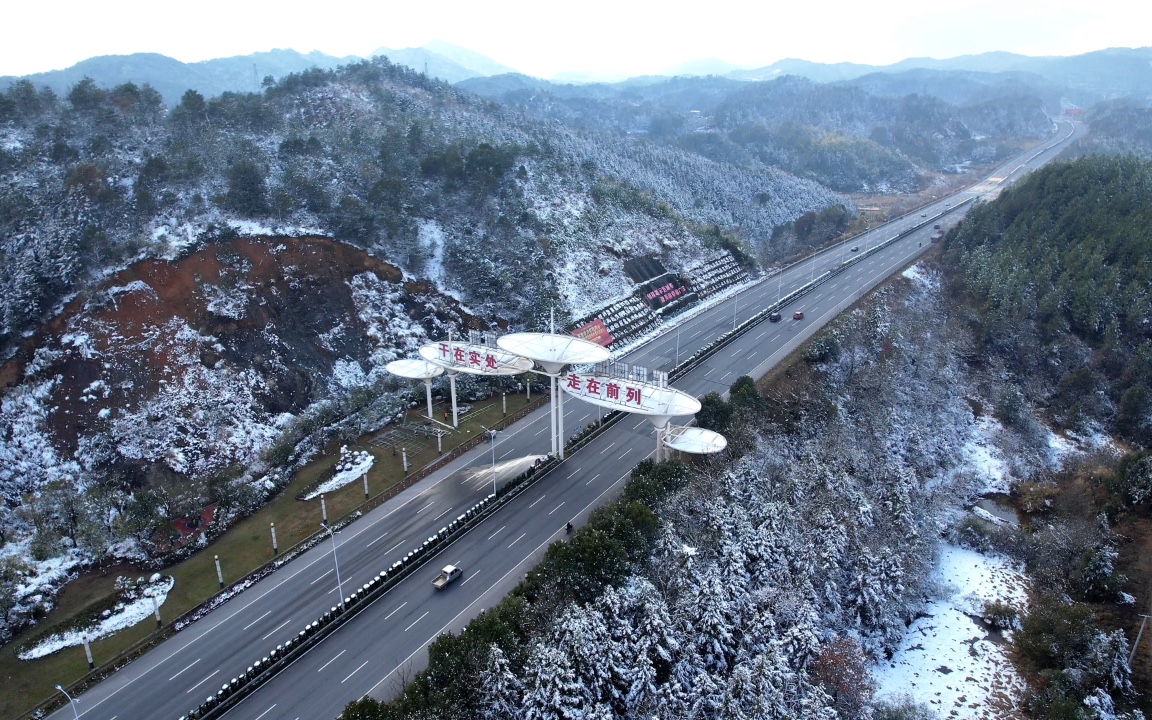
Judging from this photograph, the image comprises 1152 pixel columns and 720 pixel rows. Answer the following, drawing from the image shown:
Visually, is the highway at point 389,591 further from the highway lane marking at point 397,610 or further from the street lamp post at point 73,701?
the street lamp post at point 73,701

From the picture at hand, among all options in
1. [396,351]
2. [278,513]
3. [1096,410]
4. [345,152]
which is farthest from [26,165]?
[1096,410]

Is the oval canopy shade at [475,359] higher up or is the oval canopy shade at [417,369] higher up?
the oval canopy shade at [475,359]

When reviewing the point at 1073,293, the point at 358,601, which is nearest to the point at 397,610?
the point at 358,601

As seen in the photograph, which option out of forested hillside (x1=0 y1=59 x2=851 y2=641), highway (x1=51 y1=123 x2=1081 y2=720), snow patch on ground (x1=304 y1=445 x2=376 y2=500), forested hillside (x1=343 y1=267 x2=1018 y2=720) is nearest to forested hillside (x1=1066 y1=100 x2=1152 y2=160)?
forested hillside (x1=0 y1=59 x2=851 y2=641)

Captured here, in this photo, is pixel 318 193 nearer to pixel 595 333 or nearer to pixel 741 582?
pixel 595 333

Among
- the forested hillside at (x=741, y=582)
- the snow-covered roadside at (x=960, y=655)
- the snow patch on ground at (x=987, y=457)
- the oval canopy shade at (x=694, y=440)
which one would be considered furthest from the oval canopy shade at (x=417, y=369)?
the snow patch on ground at (x=987, y=457)

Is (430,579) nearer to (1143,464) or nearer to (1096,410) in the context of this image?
(1143,464)

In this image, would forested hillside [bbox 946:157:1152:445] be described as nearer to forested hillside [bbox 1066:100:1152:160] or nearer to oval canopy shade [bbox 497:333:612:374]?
oval canopy shade [bbox 497:333:612:374]
